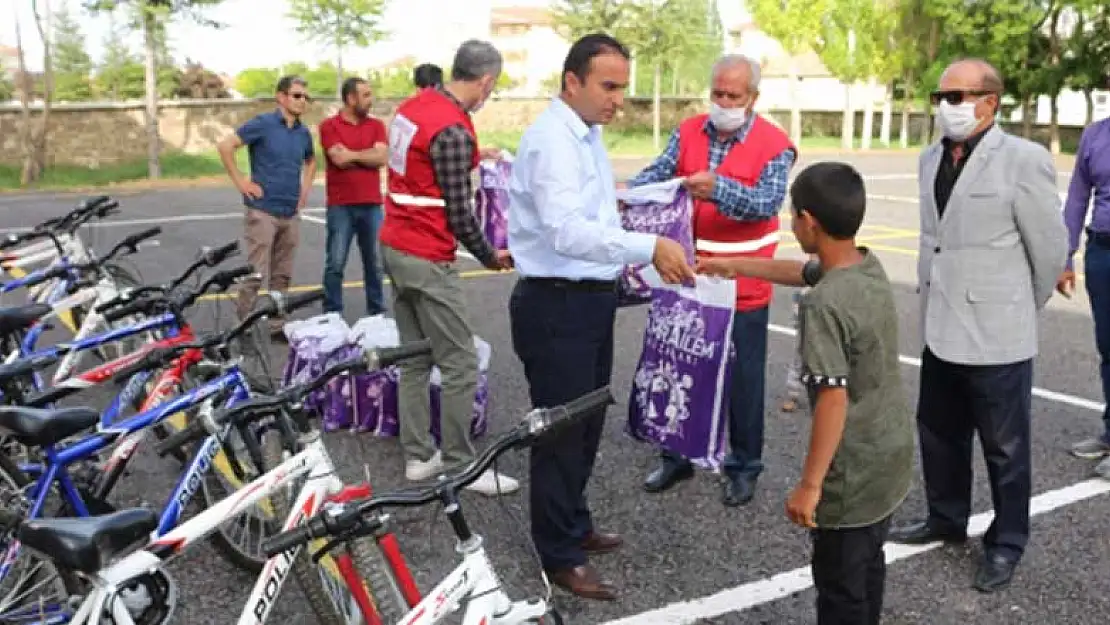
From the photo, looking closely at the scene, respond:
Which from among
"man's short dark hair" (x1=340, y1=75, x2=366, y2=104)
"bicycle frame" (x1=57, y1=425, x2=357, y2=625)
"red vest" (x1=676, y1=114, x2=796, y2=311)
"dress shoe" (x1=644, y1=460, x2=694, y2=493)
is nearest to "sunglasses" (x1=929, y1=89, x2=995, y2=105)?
"red vest" (x1=676, y1=114, x2=796, y2=311)

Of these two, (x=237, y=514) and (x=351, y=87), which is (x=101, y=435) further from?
(x=351, y=87)

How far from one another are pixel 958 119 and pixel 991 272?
586mm

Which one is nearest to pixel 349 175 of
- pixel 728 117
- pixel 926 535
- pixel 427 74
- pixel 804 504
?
pixel 427 74

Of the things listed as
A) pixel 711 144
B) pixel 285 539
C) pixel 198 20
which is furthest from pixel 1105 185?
pixel 198 20

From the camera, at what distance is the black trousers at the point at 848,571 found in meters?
2.96

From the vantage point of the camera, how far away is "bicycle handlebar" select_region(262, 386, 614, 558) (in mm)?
2121

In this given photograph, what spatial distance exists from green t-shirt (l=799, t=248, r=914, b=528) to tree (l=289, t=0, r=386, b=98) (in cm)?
3446

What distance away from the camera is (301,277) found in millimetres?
10828

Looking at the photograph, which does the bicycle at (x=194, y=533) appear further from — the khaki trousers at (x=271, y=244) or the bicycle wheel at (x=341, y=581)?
the khaki trousers at (x=271, y=244)

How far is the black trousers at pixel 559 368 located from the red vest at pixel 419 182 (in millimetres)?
1056

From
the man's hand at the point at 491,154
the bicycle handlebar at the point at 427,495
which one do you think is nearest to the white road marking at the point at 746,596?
the bicycle handlebar at the point at 427,495

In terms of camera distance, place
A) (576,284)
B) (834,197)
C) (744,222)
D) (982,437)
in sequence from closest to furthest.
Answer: (834,197) → (576,284) → (982,437) → (744,222)

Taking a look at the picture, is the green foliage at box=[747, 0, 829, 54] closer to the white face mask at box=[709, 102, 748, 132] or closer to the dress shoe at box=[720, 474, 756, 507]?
the white face mask at box=[709, 102, 748, 132]

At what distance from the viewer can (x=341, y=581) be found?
2.80 m
